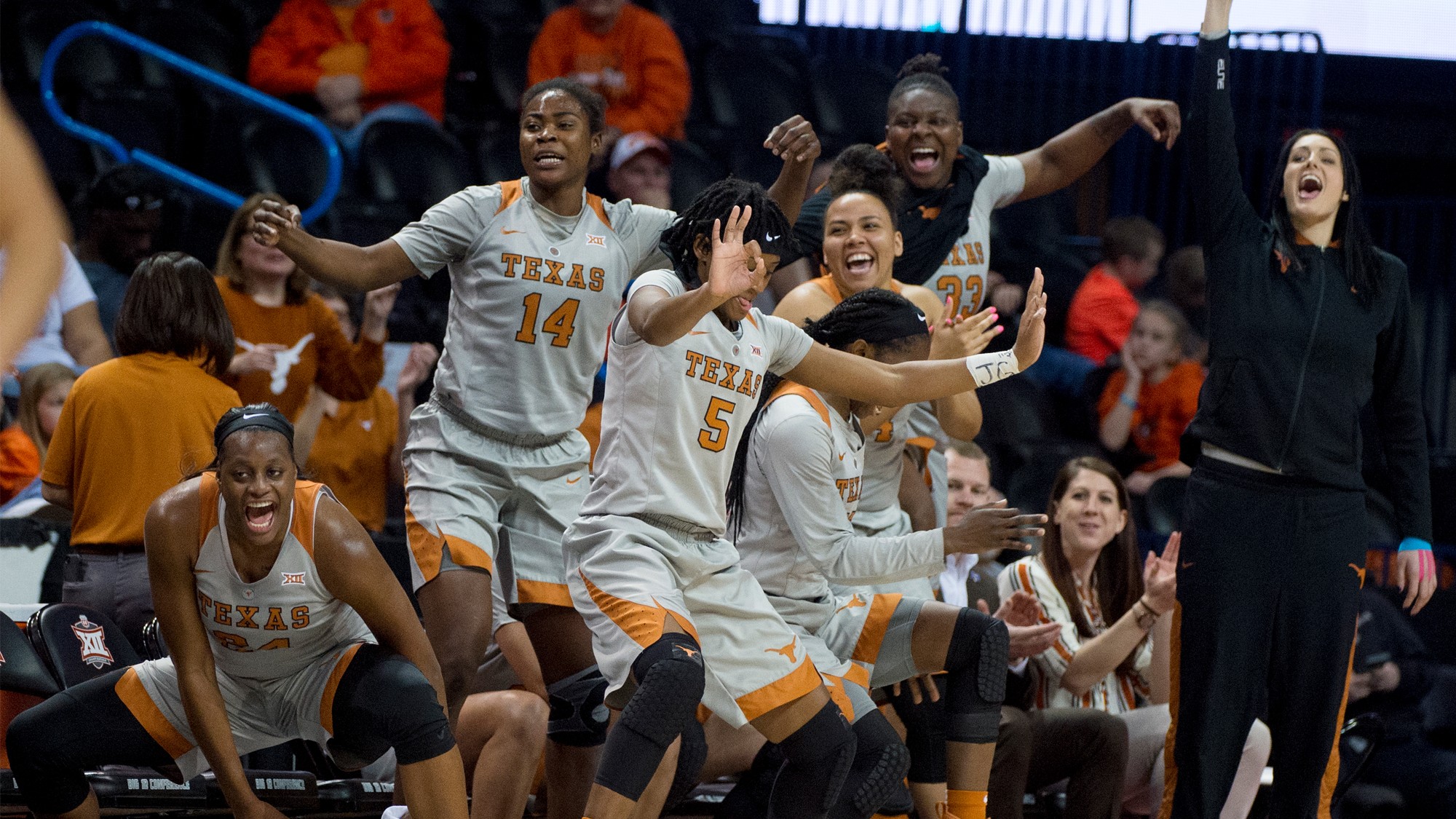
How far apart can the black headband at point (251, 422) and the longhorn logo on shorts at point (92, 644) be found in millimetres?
891

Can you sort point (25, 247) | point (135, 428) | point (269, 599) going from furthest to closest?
point (135, 428), point (269, 599), point (25, 247)

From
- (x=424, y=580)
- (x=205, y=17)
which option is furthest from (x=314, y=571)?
(x=205, y=17)

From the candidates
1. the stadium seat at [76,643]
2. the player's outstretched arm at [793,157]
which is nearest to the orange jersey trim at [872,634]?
the player's outstretched arm at [793,157]

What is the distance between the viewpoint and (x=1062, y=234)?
906 centimetres

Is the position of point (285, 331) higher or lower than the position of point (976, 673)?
higher

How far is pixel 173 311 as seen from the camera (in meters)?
4.47

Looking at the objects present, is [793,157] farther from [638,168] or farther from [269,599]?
[638,168]

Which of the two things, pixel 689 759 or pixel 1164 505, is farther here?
pixel 1164 505

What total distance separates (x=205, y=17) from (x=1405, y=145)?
6622mm

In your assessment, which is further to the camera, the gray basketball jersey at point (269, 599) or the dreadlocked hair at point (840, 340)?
the dreadlocked hair at point (840, 340)

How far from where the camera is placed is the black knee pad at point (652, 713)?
11.0ft

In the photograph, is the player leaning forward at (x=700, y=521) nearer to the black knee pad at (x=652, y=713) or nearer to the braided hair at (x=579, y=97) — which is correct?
the black knee pad at (x=652, y=713)

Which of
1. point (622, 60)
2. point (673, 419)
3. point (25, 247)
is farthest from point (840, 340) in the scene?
point (622, 60)

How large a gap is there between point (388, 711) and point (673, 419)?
2.91 feet
